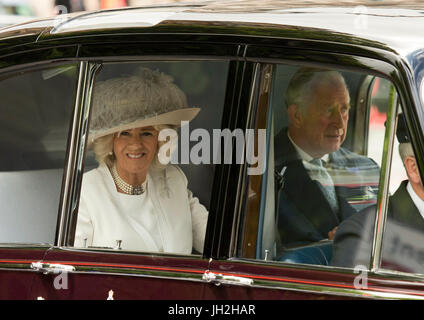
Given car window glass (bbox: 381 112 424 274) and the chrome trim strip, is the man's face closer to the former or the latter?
car window glass (bbox: 381 112 424 274)

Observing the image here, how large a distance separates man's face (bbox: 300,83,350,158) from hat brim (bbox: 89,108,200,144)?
0.38 meters

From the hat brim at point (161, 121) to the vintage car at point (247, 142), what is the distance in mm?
33

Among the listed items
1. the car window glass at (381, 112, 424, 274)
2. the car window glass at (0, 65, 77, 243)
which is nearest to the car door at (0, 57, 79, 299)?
the car window glass at (0, 65, 77, 243)

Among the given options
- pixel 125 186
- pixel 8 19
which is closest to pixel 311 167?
pixel 125 186

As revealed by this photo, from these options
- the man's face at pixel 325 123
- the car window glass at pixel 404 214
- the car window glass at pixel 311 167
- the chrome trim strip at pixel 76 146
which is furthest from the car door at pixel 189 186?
the car window glass at pixel 404 214

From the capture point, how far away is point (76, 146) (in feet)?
10.7

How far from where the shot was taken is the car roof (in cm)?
272

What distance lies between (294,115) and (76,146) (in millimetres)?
818

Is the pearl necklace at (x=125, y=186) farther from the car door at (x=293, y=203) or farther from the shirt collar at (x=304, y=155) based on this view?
the shirt collar at (x=304, y=155)

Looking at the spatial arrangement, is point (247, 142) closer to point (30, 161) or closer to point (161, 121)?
point (161, 121)

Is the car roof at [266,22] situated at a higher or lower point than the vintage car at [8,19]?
lower

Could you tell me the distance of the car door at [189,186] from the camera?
2.95 metres

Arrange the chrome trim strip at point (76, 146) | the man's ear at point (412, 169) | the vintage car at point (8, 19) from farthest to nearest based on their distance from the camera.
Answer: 1. the vintage car at point (8, 19)
2. the chrome trim strip at point (76, 146)
3. the man's ear at point (412, 169)

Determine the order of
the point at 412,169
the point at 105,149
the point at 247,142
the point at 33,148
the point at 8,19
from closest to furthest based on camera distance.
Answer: the point at 412,169 < the point at 247,142 < the point at 105,149 < the point at 33,148 < the point at 8,19
